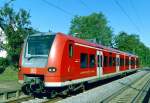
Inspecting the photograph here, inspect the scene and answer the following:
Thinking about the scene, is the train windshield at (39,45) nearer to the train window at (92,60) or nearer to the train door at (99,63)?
the train window at (92,60)

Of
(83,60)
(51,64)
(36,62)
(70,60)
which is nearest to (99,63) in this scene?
(83,60)

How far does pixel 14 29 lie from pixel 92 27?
2529 inches

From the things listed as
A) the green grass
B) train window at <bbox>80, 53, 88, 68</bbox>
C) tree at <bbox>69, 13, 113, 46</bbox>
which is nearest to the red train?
train window at <bbox>80, 53, 88, 68</bbox>

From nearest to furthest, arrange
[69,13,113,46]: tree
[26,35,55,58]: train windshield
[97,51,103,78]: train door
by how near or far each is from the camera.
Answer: [26,35,55,58]: train windshield → [97,51,103,78]: train door → [69,13,113,46]: tree

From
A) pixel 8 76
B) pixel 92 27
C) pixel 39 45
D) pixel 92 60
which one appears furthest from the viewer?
pixel 92 27

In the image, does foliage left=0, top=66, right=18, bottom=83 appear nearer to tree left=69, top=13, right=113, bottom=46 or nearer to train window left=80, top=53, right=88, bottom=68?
train window left=80, top=53, right=88, bottom=68

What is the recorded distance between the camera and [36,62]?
16.1 m

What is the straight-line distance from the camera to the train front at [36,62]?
620 inches

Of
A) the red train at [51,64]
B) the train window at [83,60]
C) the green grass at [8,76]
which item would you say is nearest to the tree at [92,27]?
the green grass at [8,76]

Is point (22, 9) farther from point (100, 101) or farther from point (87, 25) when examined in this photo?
point (87, 25)

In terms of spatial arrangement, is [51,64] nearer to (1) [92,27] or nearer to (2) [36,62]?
(2) [36,62]

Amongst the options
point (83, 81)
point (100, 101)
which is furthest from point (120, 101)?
point (83, 81)

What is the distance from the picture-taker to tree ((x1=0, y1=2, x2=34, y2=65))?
105ft

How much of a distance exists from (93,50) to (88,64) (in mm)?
1473
